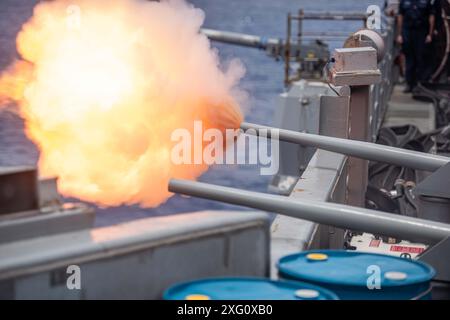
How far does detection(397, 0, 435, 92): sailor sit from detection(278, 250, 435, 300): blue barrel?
16273 millimetres

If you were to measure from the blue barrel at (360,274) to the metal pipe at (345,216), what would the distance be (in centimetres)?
62

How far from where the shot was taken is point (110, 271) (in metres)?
4.12

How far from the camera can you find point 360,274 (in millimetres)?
4746

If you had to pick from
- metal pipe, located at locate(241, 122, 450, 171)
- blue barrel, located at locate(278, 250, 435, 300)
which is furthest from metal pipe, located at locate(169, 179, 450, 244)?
metal pipe, located at locate(241, 122, 450, 171)

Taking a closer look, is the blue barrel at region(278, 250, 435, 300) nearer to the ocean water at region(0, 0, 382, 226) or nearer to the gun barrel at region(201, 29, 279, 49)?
the ocean water at region(0, 0, 382, 226)

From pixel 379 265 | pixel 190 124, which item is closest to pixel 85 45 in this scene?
pixel 190 124

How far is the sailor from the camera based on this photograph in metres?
20.9

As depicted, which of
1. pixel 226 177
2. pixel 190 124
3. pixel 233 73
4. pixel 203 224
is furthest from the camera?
pixel 226 177

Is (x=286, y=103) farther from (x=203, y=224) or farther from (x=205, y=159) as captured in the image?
(x=203, y=224)

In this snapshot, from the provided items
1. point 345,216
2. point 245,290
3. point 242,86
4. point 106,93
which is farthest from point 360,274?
point 242,86

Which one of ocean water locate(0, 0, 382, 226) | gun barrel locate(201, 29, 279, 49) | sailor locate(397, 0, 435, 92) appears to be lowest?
ocean water locate(0, 0, 382, 226)

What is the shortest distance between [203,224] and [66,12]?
16.5ft

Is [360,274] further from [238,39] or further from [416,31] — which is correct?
[238,39]

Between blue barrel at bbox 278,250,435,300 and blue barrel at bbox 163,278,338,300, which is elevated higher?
blue barrel at bbox 163,278,338,300
